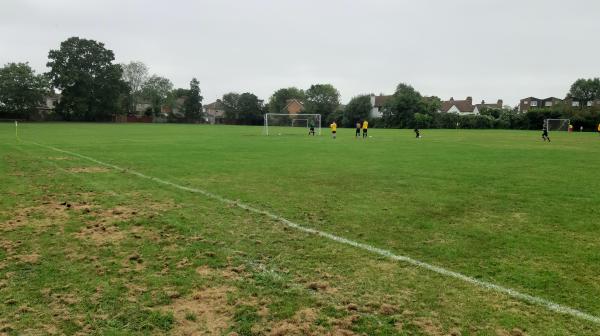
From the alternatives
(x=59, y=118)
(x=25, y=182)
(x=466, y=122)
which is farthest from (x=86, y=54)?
(x=25, y=182)

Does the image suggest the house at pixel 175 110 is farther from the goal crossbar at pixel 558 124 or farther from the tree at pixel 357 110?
the goal crossbar at pixel 558 124

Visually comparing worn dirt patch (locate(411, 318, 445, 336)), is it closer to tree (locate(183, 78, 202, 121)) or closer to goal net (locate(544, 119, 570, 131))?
goal net (locate(544, 119, 570, 131))

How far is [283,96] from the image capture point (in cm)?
13500

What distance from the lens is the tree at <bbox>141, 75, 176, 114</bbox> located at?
10788 cm

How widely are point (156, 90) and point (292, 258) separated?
364 ft

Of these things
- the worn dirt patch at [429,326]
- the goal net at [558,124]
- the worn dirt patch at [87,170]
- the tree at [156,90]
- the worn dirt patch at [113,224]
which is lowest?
the worn dirt patch at [429,326]

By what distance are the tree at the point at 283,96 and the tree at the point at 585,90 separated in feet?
262

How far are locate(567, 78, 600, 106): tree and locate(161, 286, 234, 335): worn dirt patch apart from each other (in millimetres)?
142763

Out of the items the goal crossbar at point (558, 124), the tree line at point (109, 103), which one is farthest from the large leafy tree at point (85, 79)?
the goal crossbar at point (558, 124)

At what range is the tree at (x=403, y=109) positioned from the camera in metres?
82.4

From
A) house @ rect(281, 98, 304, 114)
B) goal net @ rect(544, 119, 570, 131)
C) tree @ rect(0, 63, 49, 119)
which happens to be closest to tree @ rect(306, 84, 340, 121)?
house @ rect(281, 98, 304, 114)

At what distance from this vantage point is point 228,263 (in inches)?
215

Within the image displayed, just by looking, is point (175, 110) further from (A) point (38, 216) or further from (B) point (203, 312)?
(B) point (203, 312)

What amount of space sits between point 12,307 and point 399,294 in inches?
154
